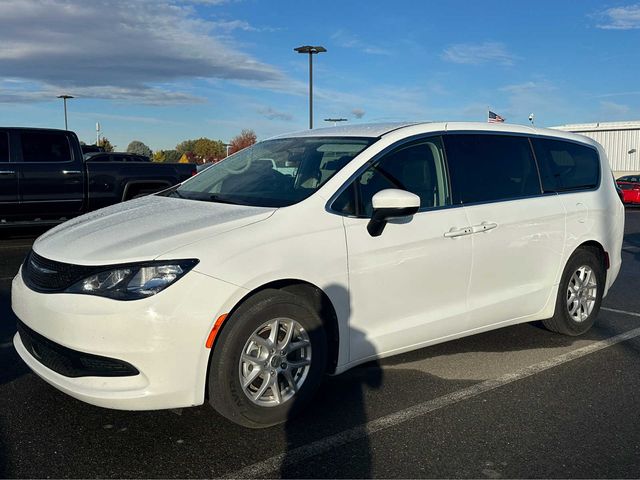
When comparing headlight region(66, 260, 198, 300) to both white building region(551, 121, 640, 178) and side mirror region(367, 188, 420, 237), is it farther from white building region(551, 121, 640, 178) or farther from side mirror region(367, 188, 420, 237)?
white building region(551, 121, 640, 178)

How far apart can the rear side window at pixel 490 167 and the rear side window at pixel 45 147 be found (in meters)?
7.98

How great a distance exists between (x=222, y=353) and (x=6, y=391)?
171 cm

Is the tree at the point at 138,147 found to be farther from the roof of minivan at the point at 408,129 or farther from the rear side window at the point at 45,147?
the roof of minivan at the point at 408,129

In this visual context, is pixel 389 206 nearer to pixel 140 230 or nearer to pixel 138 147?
pixel 140 230

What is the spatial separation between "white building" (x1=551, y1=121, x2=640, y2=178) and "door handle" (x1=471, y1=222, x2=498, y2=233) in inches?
1600

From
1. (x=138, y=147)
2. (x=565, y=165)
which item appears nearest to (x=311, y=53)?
(x=565, y=165)

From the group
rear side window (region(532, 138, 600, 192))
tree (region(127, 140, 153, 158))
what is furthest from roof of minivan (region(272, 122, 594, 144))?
tree (region(127, 140, 153, 158))

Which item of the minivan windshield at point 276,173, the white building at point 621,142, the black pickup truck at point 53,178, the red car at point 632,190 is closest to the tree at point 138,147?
the white building at point 621,142

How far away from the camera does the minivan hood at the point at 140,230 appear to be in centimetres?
328

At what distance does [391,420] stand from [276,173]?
1.84 metres

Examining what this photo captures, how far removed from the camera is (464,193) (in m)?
4.54

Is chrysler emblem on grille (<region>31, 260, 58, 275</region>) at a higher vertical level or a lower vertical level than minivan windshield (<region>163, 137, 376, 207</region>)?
lower

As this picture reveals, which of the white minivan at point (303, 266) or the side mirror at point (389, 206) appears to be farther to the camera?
the side mirror at point (389, 206)

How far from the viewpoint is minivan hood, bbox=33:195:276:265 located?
10.7 feet
